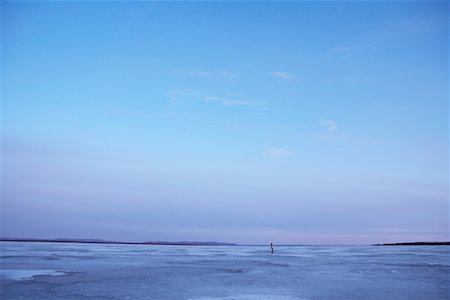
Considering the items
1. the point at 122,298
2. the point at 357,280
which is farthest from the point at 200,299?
the point at 357,280

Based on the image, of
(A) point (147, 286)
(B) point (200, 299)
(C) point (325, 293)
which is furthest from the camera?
(A) point (147, 286)

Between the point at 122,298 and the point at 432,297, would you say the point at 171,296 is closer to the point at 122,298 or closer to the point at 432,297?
the point at 122,298

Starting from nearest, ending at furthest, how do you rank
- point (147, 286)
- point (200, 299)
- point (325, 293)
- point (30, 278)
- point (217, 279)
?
point (200, 299)
point (325, 293)
point (147, 286)
point (30, 278)
point (217, 279)

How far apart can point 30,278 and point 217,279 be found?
5285mm

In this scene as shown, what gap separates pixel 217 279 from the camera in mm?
11828

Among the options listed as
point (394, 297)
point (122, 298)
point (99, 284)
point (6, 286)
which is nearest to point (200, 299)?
point (122, 298)

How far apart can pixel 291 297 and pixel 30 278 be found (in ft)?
24.1

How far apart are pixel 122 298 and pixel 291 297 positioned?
359cm

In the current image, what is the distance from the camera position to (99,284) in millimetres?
10242

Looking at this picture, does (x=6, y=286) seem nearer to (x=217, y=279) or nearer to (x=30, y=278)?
(x=30, y=278)

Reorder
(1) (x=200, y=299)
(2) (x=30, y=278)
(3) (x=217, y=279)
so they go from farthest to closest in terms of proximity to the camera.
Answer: (3) (x=217, y=279) < (2) (x=30, y=278) < (1) (x=200, y=299)

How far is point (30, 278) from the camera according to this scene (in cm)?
1110

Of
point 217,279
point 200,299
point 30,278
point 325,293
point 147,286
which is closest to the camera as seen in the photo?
point 200,299

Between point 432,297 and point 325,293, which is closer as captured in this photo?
point 432,297
